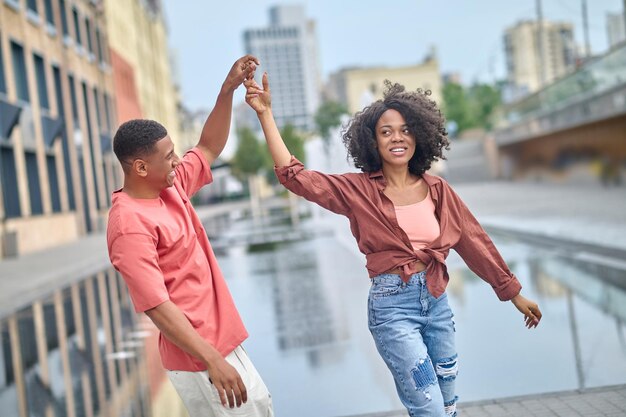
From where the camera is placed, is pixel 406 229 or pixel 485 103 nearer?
pixel 406 229

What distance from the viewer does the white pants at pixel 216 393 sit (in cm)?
276

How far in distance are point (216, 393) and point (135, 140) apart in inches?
33.8

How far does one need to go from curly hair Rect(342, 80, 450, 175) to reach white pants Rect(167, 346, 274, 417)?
1129mm

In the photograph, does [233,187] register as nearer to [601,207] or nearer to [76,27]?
[76,27]

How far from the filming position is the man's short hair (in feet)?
9.34

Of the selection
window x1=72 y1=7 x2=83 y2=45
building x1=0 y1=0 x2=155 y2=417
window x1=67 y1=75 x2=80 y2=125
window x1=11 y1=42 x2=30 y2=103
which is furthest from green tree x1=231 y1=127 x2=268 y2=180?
window x1=11 y1=42 x2=30 y2=103

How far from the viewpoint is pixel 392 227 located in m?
3.39

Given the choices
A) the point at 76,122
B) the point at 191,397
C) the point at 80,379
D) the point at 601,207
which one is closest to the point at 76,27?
the point at 76,122

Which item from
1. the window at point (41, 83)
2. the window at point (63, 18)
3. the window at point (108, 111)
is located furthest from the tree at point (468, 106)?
the window at point (41, 83)

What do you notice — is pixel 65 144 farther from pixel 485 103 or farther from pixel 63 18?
pixel 485 103

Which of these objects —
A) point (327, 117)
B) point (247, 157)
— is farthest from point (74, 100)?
point (247, 157)

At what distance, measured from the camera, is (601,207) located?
21422mm

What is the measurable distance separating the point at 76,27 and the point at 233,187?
62598 millimetres

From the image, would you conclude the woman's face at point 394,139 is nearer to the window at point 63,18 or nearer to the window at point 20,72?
the window at point 20,72
